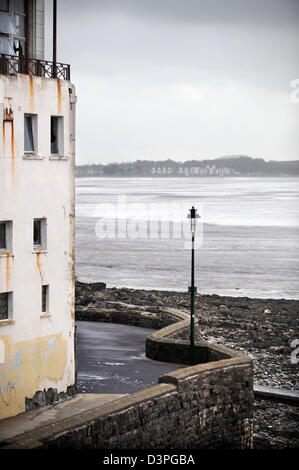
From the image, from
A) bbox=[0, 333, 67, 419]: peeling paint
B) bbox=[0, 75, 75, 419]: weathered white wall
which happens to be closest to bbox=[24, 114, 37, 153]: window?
bbox=[0, 75, 75, 419]: weathered white wall

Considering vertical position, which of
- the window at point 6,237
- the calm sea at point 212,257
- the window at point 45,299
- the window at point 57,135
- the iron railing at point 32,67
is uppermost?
the iron railing at point 32,67

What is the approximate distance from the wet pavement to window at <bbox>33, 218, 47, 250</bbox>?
169 inches

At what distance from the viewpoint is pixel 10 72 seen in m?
21.6

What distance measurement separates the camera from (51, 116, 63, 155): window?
22672mm

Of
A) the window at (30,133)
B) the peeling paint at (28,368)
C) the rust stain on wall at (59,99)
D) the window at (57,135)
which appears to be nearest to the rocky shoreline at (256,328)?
the peeling paint at (28,368)

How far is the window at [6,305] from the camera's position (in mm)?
21484

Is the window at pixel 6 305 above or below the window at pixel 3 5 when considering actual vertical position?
below

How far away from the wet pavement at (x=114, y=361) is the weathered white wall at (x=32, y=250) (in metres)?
1.63

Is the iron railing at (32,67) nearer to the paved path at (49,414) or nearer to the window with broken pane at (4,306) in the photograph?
the window with broken pane at (4,306)

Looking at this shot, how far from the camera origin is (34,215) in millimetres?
22031

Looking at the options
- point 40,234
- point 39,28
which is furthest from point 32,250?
point 39,28
